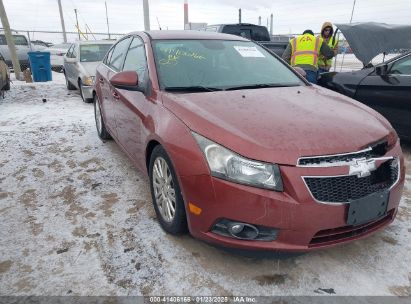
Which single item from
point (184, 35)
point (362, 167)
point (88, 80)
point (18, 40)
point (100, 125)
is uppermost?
point (184, 35)

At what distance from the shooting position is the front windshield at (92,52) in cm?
827

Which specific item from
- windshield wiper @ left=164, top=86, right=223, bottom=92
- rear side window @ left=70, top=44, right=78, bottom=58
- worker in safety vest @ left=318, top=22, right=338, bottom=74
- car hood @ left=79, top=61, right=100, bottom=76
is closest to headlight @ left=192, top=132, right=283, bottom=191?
windshield wiper @ left=164, top=86, right=223, bottom=92

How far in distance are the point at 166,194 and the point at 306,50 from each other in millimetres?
4535

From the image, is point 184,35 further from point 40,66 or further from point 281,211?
point 40,66

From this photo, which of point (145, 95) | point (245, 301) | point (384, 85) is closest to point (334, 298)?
point (245, 301)

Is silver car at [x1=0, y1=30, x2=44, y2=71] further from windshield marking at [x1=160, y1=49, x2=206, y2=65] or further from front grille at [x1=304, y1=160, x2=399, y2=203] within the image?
front grille at [x1=304, y1=160, x2=399, y2=203]

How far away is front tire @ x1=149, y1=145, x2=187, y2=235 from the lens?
233 cm

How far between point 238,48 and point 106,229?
7.06ft

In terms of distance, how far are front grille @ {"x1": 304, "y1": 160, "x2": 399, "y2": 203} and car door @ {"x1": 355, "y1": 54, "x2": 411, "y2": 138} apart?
102 inches

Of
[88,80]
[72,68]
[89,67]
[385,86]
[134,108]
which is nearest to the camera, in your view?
[134,108]

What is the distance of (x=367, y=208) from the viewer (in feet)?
6.72

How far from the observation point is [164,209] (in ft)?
8.59

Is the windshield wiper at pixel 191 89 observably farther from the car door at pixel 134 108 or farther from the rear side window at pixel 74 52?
the rear side window at pixel 74 52

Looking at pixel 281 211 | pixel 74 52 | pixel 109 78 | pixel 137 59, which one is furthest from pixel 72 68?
pixel 281 211
